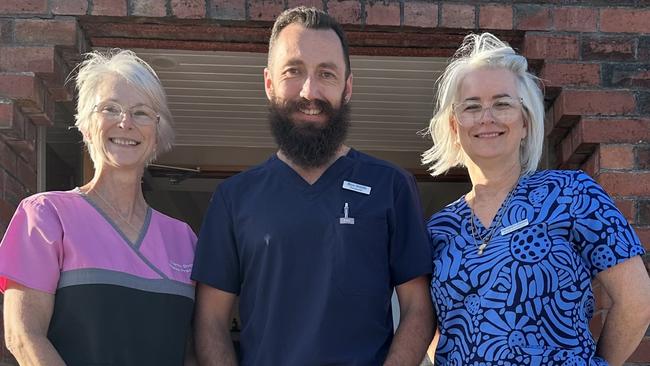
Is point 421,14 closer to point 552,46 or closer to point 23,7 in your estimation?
point 552,46

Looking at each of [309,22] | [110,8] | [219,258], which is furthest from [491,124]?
[110,8]

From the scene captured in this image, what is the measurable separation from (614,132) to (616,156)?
0.11m

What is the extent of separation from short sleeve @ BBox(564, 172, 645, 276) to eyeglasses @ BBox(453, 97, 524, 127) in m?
0.38

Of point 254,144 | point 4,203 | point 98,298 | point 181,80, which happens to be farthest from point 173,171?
point 98,298

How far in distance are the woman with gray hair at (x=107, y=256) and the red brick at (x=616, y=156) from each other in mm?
1944

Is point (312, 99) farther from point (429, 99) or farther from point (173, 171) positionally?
point (173, 171)

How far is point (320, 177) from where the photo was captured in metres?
3.07

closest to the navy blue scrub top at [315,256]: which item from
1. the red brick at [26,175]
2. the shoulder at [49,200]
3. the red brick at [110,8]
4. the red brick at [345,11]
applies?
the shoulder at [49,200]

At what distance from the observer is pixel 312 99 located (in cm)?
304

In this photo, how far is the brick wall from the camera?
3.93 meters

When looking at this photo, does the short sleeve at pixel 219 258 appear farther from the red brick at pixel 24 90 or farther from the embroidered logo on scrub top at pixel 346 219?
the red brick at pixel 24 90

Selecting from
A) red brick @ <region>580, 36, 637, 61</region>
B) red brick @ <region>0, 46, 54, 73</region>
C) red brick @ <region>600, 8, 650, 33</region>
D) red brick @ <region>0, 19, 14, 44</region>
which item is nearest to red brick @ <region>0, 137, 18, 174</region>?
red brick @ <region>0, 46, 54, 73</region>

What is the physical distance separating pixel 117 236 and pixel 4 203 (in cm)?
123

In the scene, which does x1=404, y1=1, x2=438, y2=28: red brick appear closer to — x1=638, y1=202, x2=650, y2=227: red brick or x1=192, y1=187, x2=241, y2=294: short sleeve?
x1=638, y1=202, x2=650, y2=227: red brick
